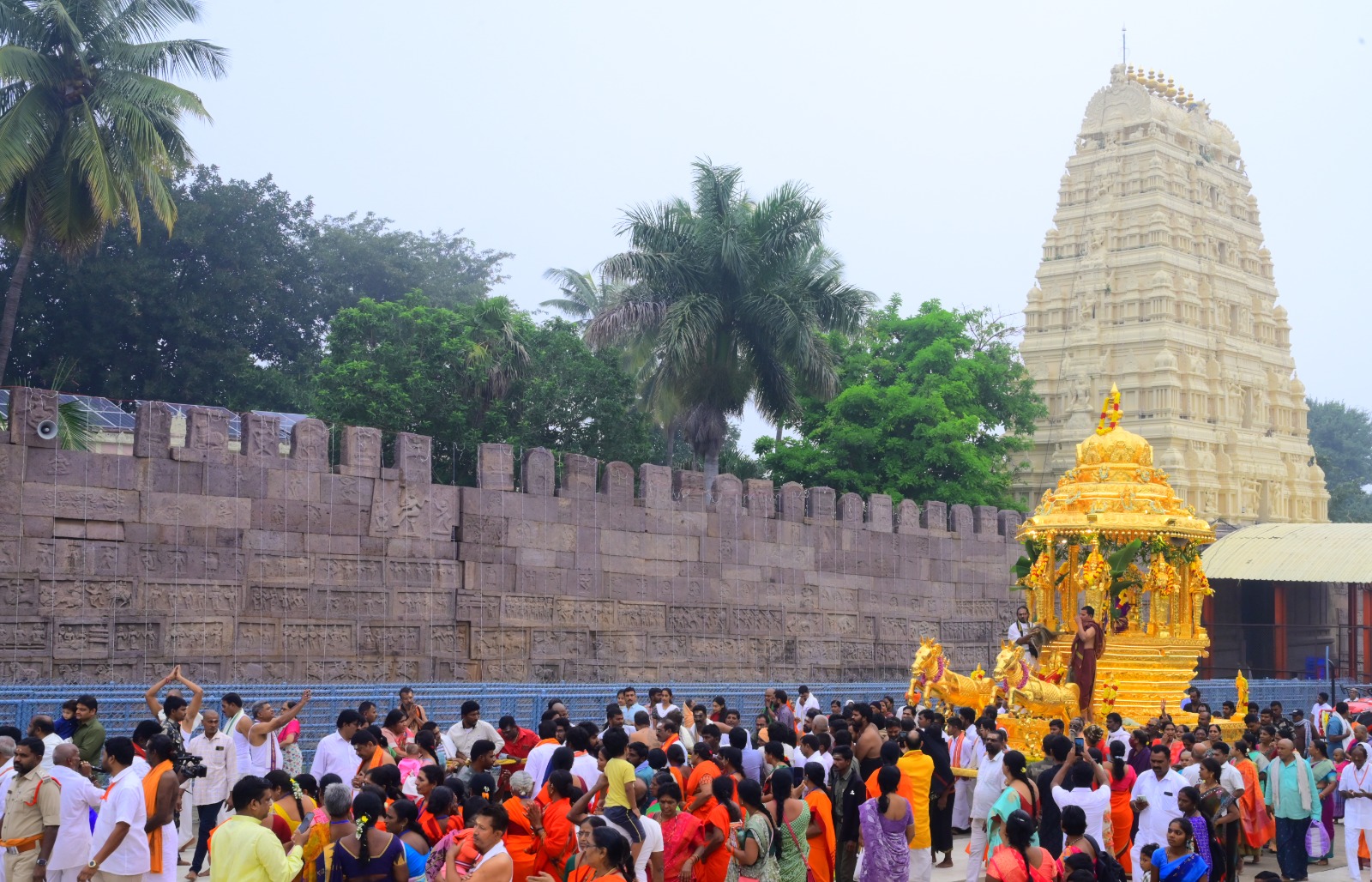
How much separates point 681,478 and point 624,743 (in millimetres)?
13880

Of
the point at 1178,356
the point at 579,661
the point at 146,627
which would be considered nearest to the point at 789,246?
the point at 579,661

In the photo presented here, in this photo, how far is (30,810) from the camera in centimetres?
845

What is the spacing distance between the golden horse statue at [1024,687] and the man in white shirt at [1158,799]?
11.1ft

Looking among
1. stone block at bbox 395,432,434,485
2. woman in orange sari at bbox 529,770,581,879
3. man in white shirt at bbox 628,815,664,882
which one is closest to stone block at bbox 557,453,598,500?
stone block at bbox 395,432,434,485

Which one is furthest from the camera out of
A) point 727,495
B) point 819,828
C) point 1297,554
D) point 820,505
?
point 1297,554

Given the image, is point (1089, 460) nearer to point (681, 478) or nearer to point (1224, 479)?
point (681, 478)

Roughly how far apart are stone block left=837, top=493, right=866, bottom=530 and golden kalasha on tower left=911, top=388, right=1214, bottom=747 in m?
7.76

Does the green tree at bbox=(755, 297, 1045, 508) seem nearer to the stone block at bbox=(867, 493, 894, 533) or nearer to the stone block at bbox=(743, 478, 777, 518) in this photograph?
the stone block at bbox=(867, 493, 894, 533)

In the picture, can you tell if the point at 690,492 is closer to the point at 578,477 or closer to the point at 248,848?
the point at 578,477

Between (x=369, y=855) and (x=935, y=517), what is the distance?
68.5ft

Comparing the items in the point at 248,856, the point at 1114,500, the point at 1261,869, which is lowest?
the point at 1261,869

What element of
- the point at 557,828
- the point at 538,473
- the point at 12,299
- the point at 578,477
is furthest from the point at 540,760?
the point at 12,299

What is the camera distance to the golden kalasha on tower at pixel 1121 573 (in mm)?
16438

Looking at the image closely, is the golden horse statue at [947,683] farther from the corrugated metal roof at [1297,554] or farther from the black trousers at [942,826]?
the corrugated metal roof at [1297,554]
